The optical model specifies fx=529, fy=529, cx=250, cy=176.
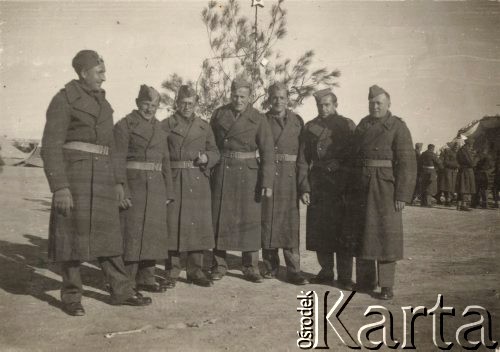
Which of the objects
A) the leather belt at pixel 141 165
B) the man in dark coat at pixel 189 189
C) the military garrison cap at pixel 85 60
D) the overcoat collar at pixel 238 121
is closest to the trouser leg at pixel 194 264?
the man in dark coat at pixel 189 189

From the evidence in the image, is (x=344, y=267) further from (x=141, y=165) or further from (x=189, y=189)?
(x=141, y=165)

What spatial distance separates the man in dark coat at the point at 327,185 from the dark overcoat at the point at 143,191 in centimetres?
157

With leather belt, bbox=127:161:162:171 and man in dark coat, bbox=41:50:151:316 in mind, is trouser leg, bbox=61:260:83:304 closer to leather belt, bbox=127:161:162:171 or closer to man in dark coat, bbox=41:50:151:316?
man in dark coat, bbox=41:50:151:316

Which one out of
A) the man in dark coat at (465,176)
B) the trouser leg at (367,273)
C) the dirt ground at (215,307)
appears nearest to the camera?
the dirt ground at (215,307)

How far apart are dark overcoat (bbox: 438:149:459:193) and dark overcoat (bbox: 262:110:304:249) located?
35.0 feet

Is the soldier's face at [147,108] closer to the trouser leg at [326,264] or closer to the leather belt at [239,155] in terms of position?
the leather belt at [239,155]

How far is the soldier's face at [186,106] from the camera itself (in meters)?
5.45

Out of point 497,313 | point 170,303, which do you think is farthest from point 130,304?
point 497,313

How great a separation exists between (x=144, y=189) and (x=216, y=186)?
37.3 inches

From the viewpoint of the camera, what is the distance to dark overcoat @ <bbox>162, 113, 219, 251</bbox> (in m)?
5.40

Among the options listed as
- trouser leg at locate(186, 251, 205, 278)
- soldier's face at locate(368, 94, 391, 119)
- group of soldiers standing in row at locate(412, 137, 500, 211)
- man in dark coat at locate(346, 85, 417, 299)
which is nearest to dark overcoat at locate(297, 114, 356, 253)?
Answer: man in dark coat at locate(346, 85, 417, 299)

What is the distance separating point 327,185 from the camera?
18.2 feet

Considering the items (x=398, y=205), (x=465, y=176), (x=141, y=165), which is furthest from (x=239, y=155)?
(x=465, y=176)

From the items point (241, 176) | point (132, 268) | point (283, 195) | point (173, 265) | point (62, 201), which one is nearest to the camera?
point (62, 201)
